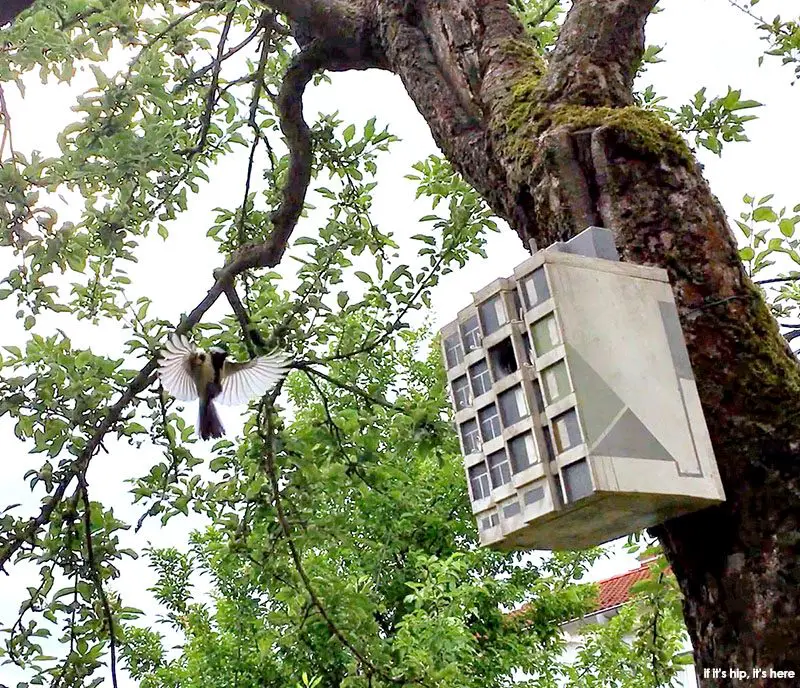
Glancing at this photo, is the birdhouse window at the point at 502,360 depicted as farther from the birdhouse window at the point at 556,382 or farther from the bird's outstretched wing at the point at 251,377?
the bird's outstretched wing at the point at 251,377

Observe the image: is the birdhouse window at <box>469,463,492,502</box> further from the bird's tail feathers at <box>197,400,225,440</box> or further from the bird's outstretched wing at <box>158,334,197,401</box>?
the bird's tail feathers at <box>197,400,225,440</box>

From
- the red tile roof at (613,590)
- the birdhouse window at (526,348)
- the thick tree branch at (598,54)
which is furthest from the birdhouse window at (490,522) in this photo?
the red tile roof at (613,590)

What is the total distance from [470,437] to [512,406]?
134mm

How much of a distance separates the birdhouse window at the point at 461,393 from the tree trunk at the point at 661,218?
315 millimetres

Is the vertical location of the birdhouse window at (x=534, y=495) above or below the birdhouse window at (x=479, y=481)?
below

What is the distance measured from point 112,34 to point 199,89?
56 centimetres

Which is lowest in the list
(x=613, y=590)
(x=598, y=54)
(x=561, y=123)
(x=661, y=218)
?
(x=613, y=590)

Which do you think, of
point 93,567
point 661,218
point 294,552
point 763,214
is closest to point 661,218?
point 661,218

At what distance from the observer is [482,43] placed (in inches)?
83.7

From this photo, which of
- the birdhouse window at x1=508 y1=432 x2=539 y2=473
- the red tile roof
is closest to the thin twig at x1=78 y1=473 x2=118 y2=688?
the birdhouse window at x1=508 y1=432 x2=539 y2=473

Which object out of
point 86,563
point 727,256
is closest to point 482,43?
point 727,256

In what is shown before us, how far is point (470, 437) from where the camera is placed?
146cm

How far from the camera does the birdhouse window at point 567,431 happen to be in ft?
3.99

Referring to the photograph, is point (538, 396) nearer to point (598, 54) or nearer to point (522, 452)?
point (522, 452)
